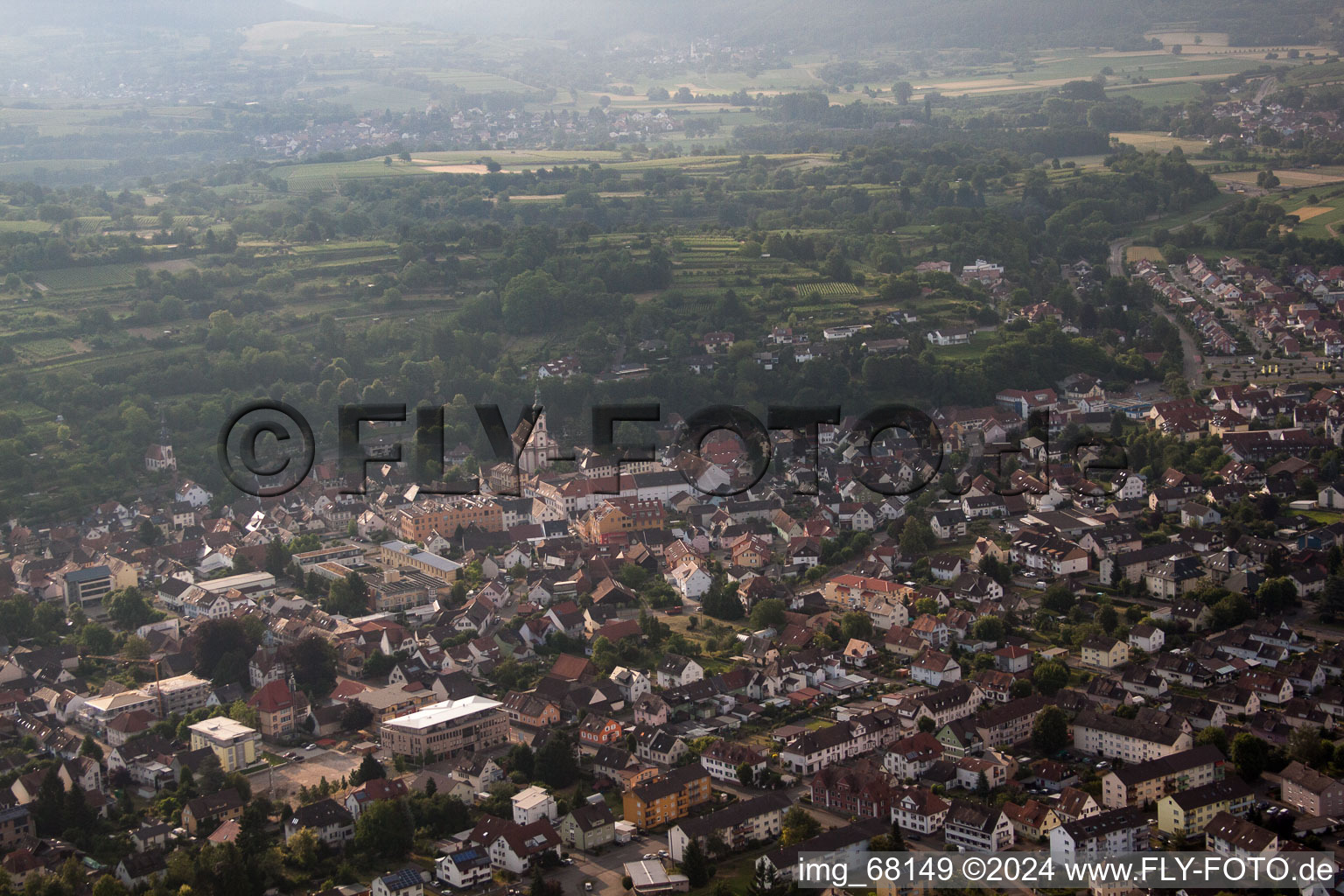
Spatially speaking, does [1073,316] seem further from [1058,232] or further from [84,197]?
[84,197]

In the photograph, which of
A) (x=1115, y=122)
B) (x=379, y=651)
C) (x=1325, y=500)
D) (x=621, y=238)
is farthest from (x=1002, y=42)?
(x=379, y=651)

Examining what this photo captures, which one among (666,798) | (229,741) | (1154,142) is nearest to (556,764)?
(666,798)

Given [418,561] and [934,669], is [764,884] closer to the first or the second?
[934,669]

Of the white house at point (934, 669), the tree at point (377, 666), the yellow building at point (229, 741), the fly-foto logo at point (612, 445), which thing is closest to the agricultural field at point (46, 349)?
the fly-foto logo at point (612, 445)

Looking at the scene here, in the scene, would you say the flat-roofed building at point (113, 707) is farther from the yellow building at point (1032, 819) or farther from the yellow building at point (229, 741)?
the yellow building at point (1032, 819)

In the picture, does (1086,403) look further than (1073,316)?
No

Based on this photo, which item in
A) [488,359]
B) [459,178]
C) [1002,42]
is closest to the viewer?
[488,359]
